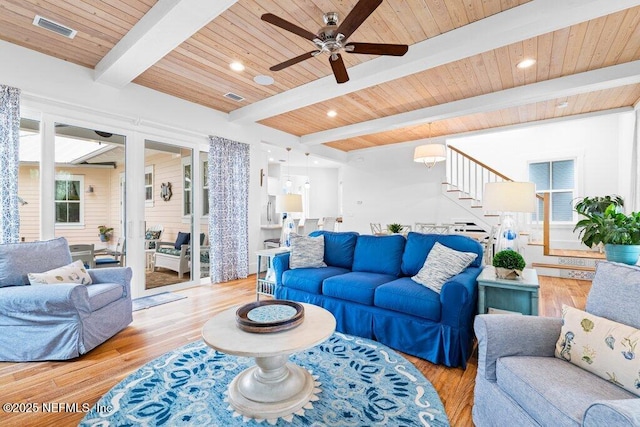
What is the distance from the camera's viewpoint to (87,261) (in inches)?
149

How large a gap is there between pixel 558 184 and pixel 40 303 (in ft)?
29.7

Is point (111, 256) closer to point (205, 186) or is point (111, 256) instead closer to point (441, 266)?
point (205, 186)

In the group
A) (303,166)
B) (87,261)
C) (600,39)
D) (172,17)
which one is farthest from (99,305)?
(303,166)

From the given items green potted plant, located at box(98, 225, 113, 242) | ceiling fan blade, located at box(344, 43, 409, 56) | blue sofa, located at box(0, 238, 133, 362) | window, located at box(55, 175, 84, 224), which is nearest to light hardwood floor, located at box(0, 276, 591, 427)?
blue sofa, located at box(0, 238, 133, 362)

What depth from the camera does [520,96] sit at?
412cm

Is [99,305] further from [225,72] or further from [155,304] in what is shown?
[225,72]

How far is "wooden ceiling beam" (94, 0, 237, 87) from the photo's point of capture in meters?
2.30

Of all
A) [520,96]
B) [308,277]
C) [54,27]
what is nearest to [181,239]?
[308,277]

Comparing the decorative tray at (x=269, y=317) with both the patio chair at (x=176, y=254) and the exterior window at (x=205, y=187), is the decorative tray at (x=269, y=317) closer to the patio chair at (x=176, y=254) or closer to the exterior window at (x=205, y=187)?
the patio chair at (x=176, y=254)

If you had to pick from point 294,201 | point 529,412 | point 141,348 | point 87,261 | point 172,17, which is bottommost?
point 141,348

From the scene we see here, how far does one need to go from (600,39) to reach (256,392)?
4.52 metres

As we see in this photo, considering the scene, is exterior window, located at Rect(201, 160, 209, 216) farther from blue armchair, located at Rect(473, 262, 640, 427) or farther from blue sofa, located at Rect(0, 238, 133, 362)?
blue armchair, located at Rect(473, 262, 640, 427)

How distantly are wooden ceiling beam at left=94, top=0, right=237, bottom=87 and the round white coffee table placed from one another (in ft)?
7.79

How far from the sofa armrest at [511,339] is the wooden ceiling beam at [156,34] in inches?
110
